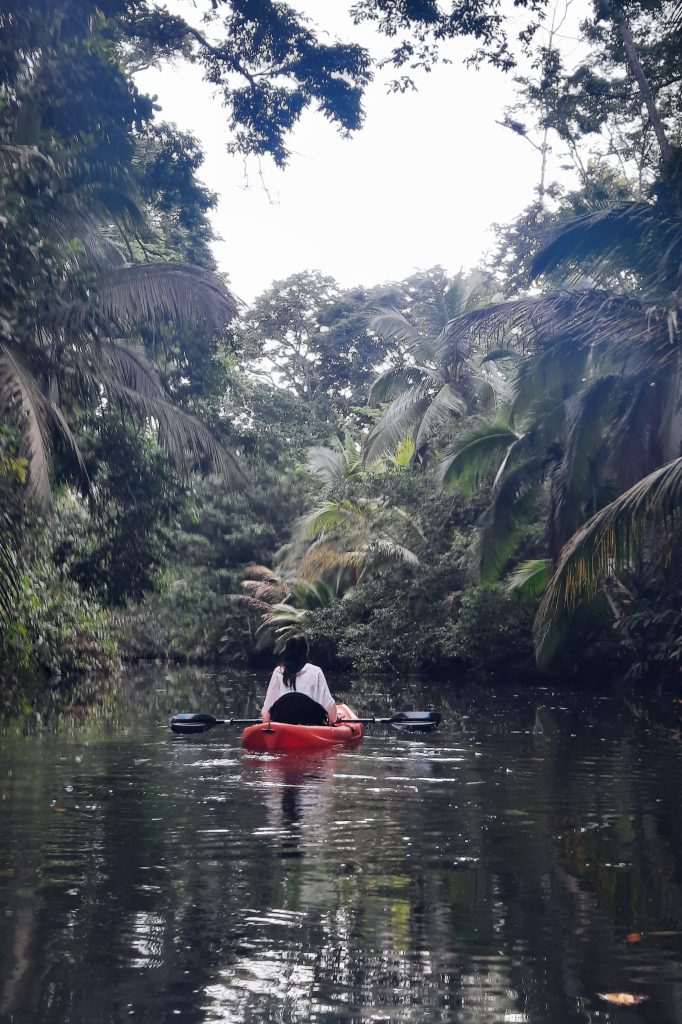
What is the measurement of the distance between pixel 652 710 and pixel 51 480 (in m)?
9.84

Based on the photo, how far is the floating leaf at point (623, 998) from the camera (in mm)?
4004

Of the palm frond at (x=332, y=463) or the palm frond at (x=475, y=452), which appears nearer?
the palm frond at (x=475, y=452)

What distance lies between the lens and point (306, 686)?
12.5 m

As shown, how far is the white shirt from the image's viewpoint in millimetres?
12406

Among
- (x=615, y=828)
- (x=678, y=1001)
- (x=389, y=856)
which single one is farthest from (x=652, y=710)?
(x=678, y=1001)

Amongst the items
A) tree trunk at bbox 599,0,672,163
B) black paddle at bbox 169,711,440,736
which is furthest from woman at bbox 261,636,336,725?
tree trunk at bbox 599,0,672,163

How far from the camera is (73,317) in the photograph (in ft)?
53.1

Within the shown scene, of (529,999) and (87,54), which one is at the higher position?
(87,54)

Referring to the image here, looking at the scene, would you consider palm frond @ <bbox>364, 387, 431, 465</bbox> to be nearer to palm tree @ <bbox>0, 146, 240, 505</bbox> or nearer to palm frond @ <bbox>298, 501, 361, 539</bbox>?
palm frond @ <bbox>298, 501, 361, 539</bbox>

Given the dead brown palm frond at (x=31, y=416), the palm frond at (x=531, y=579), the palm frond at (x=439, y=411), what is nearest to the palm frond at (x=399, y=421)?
the palm frond at (x=439, y=411)

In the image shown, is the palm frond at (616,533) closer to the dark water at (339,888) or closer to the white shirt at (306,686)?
the dark water at (339,888)

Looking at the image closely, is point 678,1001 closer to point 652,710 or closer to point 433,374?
point 652,710

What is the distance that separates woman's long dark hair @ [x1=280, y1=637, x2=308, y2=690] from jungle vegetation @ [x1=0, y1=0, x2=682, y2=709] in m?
3.83

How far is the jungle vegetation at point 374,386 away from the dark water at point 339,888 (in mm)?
5035
